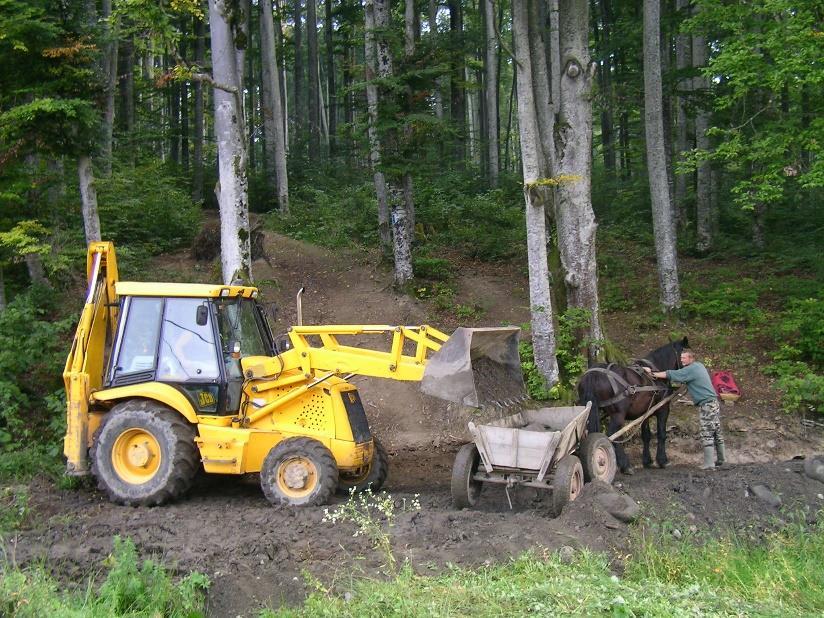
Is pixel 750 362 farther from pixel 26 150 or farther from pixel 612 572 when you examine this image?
pixel 26 150

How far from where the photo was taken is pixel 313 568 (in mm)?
5867

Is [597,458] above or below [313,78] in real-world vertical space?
below

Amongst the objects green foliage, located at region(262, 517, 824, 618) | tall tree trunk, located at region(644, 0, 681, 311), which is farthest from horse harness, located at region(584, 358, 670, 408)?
tall tree trunk, located at region(644, 0, 681, 311)

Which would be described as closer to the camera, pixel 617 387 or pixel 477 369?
pixel 477 369

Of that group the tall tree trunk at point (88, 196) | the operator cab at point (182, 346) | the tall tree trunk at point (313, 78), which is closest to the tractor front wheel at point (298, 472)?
the operator cab at point (182, 346)

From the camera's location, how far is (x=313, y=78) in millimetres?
30844

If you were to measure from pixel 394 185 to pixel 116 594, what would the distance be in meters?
11.1

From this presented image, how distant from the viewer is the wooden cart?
7.39 m

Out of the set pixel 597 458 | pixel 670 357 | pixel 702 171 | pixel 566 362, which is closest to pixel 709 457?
pixel 670 357

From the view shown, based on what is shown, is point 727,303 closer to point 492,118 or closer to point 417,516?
point 417,516

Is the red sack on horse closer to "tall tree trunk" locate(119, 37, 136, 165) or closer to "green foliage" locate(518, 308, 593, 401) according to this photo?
"green foliage" locate(518, 308, 593, 401)

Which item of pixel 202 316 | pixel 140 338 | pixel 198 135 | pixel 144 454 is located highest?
pixel 198 135

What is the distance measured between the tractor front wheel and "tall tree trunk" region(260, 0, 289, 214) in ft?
53.3

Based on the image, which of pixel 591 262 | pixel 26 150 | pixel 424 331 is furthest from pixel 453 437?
pixel 26 150
